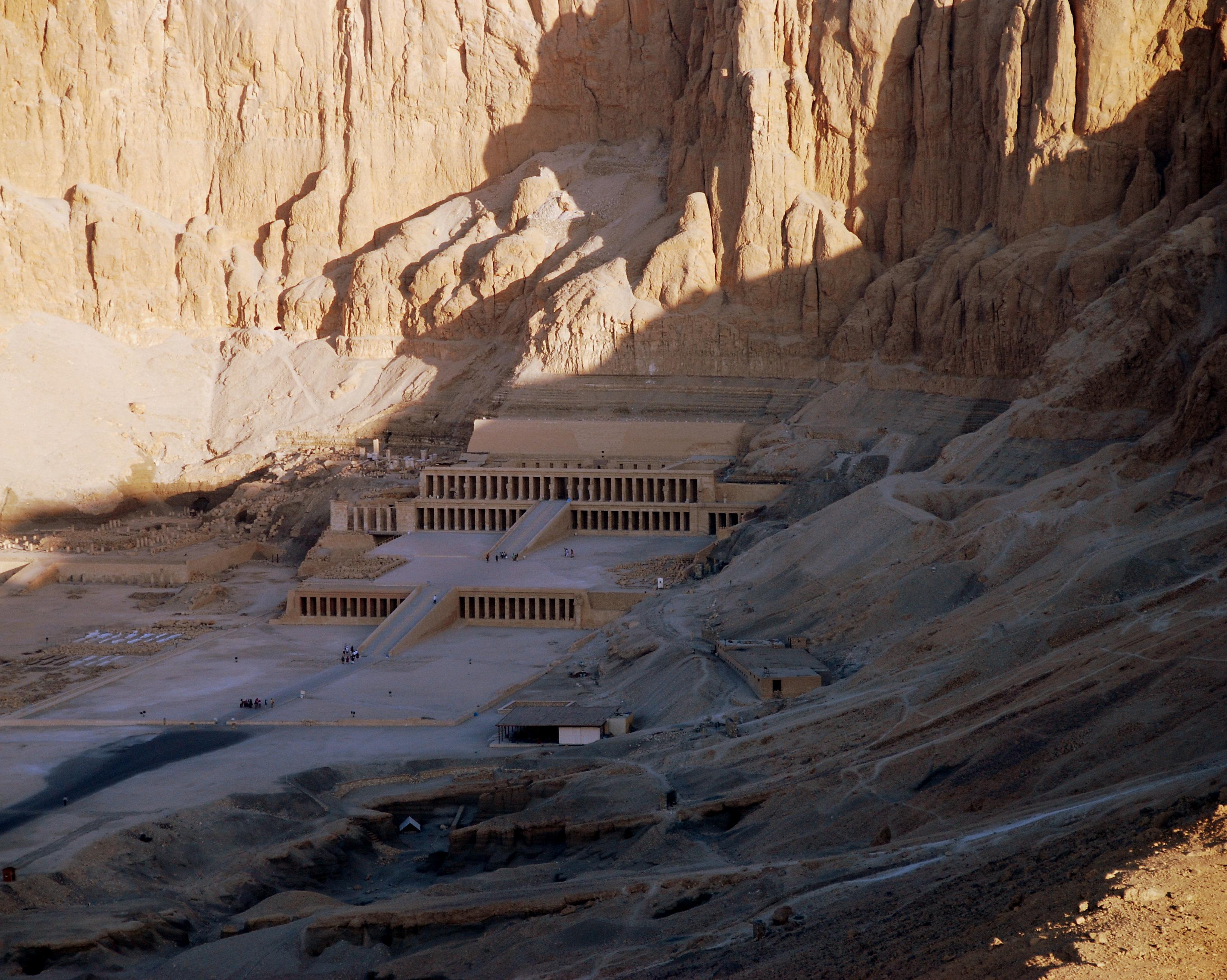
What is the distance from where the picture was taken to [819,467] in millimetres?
72250

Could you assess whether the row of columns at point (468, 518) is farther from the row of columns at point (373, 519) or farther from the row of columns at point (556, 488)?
the row of columns at point (373, 519)

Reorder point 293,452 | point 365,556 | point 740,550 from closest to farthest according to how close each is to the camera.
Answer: point 740,550 < point 365,556 < point 293,452

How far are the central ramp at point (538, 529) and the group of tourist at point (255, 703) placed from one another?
71.3ft

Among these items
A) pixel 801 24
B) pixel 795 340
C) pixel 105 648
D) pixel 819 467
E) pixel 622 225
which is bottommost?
pixel 105 648

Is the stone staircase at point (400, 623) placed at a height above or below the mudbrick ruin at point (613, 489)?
below

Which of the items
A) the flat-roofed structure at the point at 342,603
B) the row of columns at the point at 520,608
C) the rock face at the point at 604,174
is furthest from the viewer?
the rock face at the point at 604,174

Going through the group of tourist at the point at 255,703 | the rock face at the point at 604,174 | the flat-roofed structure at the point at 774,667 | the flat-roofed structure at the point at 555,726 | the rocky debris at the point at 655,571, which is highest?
the rock face at the point at 604,174

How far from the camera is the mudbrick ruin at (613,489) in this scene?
28078mm

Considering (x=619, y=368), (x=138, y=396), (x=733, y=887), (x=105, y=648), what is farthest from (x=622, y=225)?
(x=733, y=887)

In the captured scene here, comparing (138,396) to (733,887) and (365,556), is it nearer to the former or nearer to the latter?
(365,556)

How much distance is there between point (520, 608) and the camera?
202 ft

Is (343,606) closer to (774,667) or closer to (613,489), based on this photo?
(613,489)

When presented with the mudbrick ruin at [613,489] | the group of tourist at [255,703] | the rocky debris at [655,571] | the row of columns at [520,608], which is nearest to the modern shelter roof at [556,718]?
the mudbrick ruin at [613,489]

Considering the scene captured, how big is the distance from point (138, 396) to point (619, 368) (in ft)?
102
